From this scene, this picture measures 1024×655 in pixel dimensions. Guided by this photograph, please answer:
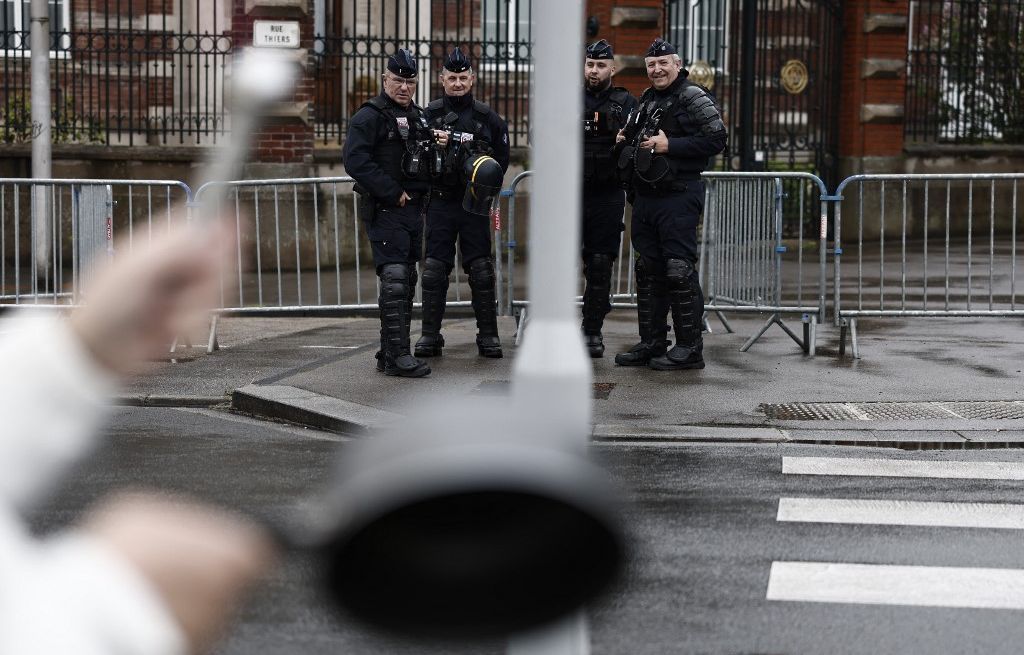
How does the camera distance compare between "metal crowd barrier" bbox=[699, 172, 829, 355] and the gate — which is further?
the gate

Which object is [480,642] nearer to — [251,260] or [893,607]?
[893,607]

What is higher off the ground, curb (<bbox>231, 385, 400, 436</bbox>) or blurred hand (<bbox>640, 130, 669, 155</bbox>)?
blurred hand (<bbox>640, 130, 669, 155</bbox>)

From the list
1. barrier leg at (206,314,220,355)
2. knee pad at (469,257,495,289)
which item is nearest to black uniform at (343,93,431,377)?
knee pad at (469,257,495,289)

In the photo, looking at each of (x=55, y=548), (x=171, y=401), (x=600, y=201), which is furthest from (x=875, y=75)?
(x=55, y=548)

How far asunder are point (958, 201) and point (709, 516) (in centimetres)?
1494

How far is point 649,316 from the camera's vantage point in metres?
11.0

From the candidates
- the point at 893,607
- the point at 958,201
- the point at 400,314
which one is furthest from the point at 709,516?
the point at 958,201

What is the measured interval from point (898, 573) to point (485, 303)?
5.68 m

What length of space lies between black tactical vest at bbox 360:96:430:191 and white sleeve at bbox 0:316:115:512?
9.29 m

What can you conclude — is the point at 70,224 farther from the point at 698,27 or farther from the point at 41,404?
the point at 41,404

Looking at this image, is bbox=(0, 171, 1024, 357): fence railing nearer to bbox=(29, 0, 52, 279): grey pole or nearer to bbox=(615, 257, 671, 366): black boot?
bbox=(29, 0, 52, 279): grey pole

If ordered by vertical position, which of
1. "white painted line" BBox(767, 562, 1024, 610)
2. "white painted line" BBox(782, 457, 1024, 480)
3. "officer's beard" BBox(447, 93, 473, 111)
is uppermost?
"officer's beard" BBox(447, 93, 473, 111)

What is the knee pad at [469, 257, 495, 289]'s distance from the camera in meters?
11.2

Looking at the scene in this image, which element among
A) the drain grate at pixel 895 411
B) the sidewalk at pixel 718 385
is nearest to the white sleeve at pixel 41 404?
the sidewalk at pixel 718 385
